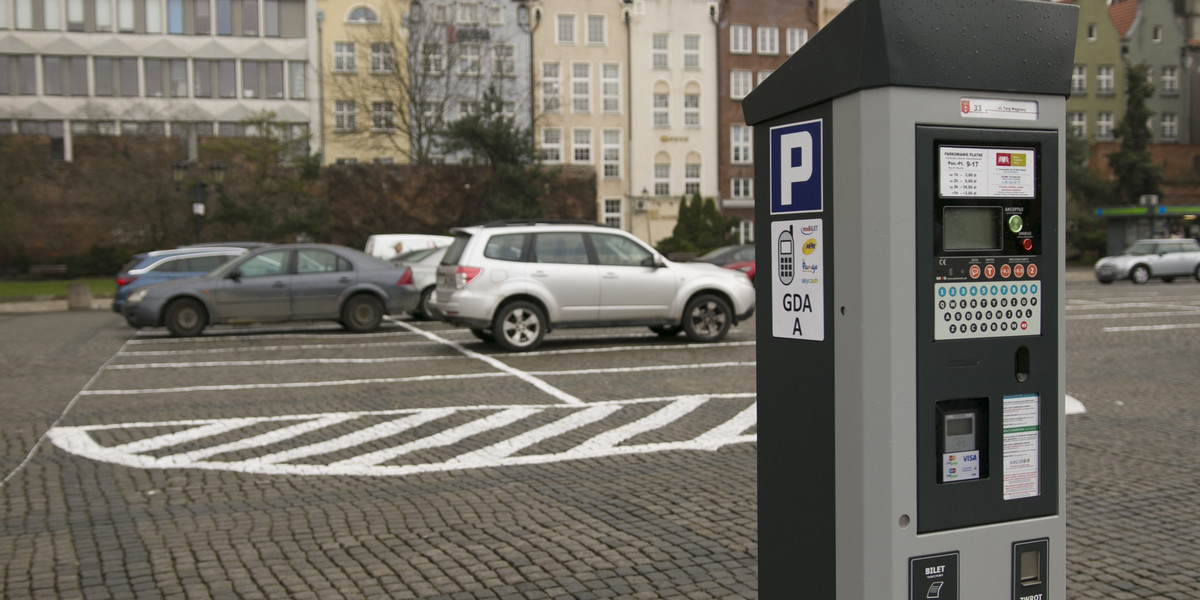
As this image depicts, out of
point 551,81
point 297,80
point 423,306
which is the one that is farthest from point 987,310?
point 297,80

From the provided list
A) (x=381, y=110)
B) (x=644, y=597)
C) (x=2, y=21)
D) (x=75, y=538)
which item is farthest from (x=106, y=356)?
(x=2, y=21)

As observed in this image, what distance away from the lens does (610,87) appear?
60781mm

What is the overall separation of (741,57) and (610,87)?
315 inches

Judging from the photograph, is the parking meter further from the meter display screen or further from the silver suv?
the silver suv

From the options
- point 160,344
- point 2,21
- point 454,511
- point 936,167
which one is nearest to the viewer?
point 936,167

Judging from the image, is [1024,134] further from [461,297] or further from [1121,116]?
[1121,116]

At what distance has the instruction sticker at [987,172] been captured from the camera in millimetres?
2730

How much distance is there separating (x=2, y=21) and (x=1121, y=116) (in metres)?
66.9

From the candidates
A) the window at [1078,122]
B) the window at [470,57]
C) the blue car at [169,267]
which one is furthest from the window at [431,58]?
the window at [1078,122]

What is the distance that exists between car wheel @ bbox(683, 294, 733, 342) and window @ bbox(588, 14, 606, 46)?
155 ft

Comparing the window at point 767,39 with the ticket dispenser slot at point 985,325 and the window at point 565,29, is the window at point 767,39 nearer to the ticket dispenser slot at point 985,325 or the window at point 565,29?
the window at point 565,29

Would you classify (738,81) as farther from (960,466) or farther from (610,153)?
(960,466)

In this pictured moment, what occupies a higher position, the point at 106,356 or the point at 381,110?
the point at 381,110

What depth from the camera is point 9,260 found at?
4762cm
